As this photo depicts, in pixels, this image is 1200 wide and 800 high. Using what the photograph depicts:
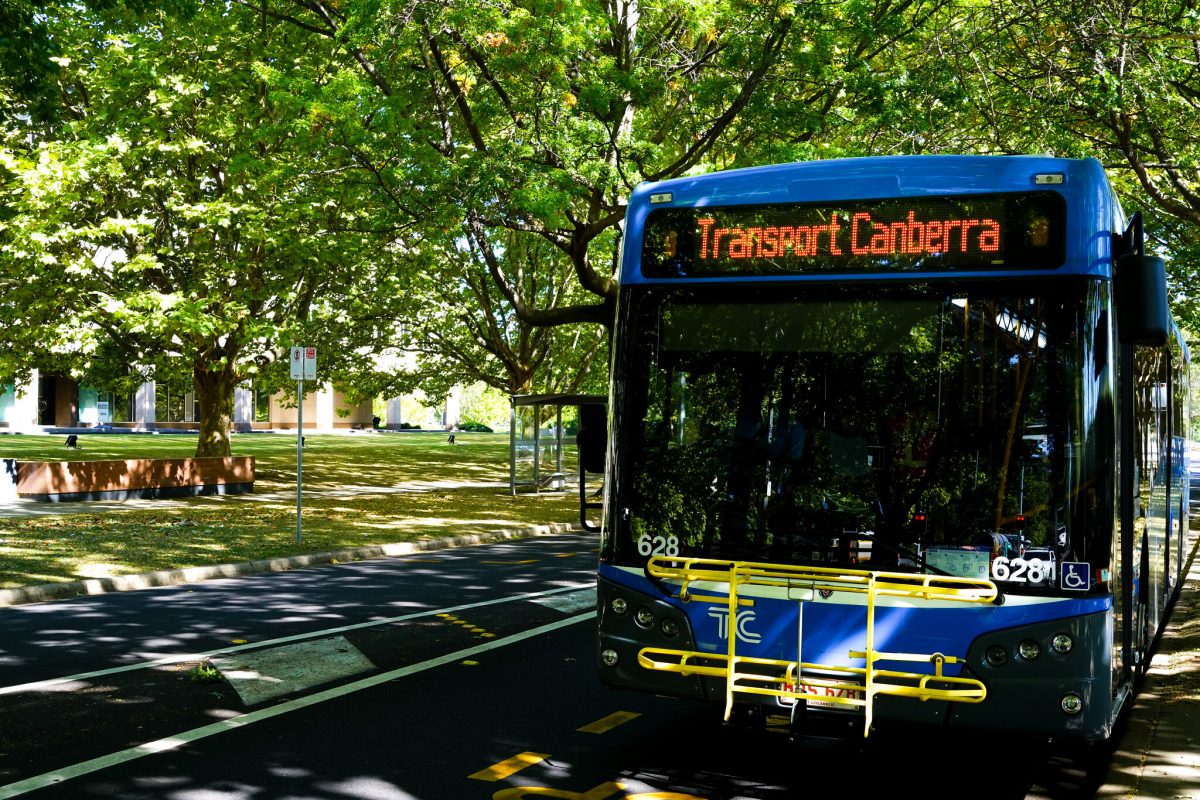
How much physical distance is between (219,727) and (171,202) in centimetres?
1904

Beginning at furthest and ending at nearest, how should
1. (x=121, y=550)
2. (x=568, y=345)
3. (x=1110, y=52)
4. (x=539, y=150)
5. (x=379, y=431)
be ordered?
1. (x=379, y=431)
2. (x=568, y=345)
3. (x=539, y=150)
4. (x=121, y=550)
5. (x=1110, y=52)

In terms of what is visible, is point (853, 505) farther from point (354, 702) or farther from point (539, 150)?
point (539, 150)

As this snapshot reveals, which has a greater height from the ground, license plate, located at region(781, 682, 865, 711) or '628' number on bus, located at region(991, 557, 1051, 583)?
Result: '628' number on bus, located at region(991, 557, 1051, 583)

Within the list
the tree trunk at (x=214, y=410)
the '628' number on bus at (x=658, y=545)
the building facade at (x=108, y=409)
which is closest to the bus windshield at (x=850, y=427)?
the '628' number on bus at (x=658, y=545)

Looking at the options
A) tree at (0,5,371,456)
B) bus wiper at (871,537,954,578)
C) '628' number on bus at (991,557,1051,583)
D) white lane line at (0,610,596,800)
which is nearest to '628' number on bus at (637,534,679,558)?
bus wiper at (871,537,954,578)

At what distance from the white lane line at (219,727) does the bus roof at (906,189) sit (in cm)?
341

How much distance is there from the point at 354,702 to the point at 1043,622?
13.9 feet

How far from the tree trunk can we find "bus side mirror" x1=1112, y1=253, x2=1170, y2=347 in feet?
85.1

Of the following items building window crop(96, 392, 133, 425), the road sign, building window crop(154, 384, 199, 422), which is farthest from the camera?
building window crop(154, 384, 199, 422)

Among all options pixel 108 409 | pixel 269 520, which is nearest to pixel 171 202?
pixel 269 520

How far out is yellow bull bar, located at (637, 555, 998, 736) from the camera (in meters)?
5.36

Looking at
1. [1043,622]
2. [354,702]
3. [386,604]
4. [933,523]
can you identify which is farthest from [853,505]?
[386,604]

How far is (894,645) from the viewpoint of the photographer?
547 cm

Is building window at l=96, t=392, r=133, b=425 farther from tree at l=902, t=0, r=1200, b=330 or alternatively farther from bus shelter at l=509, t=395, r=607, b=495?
tree at l=902, t=0, r=1200, b=330
